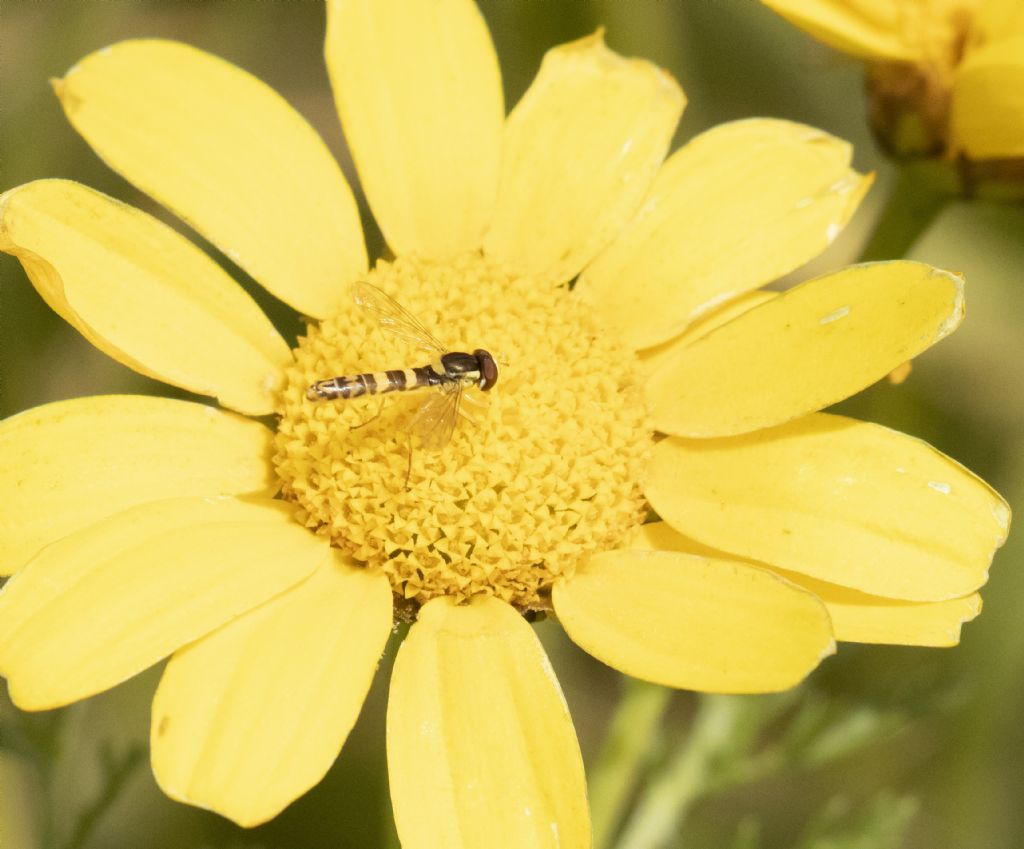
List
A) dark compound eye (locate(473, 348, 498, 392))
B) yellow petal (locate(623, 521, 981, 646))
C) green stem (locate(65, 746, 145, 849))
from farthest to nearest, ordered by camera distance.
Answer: green stem (locate(65, 746, 145, 849)) → dark compound eye (locate(473, 348, 498, 392)) → yellow petal (locate(623, 521, 981, 646))

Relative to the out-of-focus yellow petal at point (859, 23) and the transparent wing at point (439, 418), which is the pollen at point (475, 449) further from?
the out-of-focus yellow petal at point (859, 23)

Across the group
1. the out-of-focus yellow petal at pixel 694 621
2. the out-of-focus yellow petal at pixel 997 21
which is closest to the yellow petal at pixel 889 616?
the out-of-focus yellow petal at pixel 694 621

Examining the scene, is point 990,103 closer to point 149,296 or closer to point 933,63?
point 933,63

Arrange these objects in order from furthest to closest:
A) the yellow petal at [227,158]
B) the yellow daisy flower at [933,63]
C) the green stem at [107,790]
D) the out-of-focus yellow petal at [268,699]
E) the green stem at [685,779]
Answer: the green stem at [685,779] → the green stem at [107,790] → the yellow daisy flower at [933,63] → the yellow petal at [227,158] → the out-of-focus yellow petal at [268,699]

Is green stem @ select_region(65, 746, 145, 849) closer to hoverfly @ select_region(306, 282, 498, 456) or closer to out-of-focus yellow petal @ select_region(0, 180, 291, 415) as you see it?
out-of-focus yellow petal @ select_region(0, 180, 291, 415)

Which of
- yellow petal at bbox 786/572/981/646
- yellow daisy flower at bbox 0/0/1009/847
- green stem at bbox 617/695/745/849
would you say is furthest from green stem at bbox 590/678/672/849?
yellow petal at bbox 786/572/981/646

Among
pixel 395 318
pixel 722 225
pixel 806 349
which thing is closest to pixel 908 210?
pixel 722 225

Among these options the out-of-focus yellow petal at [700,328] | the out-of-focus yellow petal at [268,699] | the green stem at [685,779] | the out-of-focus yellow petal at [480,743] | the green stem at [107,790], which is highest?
the out-of-focus yellow petal at [700,328]

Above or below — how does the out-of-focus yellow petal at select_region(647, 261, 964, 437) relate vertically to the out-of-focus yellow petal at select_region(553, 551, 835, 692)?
above
